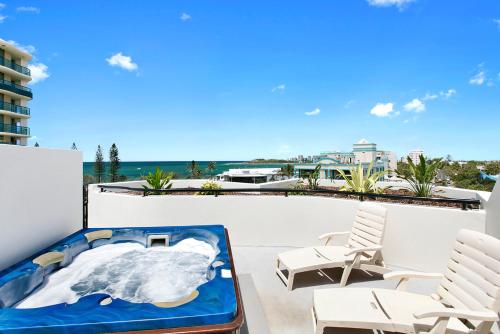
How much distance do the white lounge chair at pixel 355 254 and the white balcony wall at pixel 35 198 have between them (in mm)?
2873

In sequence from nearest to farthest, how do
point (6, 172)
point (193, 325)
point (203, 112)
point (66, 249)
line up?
point (193, 325), point (6, 172), point (66, 249), point (203, 112)

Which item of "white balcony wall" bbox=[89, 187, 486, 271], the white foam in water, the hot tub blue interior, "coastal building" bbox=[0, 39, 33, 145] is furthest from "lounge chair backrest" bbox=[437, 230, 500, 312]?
"coastal building" bbox=[0, 39, 33, 145]

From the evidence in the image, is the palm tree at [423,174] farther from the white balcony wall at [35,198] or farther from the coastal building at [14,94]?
the coastal building at [14,94]

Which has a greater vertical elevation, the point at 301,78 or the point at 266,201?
the point at 301,78

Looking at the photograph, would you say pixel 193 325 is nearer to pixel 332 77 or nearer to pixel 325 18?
pixel 325 18

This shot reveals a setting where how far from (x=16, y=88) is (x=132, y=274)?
33562mm

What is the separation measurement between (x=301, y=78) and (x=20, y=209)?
15.3m

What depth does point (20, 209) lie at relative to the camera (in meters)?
2.80

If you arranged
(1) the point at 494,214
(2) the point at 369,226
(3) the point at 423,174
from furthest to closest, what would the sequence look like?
(3) the point at 423,174
(2) the point at 369,226
(1) the point at 494,214

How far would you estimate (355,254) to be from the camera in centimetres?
318

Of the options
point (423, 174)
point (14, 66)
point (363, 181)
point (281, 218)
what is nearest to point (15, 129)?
point (14, 66)

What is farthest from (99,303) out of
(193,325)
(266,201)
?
(266,201)

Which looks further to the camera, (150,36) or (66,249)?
(150,36)

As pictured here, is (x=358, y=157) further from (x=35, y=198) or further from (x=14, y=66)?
(x=14, y=66)
